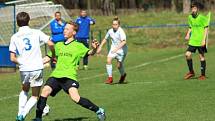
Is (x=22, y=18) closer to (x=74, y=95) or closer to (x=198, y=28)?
(x=74, y=95)

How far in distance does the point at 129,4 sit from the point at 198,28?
152ft

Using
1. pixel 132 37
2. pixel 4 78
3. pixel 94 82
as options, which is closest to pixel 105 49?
pixel 132 37

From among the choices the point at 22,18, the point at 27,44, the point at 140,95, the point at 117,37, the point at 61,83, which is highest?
the point at 22,18

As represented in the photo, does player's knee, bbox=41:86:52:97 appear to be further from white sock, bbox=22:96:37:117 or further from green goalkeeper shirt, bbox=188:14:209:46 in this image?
green goalkeeper shirt, bbox=188:14:209:46

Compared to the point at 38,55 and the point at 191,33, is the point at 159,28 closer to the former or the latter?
the point at 191,33

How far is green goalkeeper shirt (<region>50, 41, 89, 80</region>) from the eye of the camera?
33.9ft

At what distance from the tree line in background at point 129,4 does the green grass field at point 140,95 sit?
30348 millimetres

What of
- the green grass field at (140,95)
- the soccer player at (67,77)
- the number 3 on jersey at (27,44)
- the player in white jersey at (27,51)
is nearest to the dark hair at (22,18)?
the player in white jersey at (27,51)

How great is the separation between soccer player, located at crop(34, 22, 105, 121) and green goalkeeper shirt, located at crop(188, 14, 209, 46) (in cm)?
772

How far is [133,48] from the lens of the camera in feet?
116

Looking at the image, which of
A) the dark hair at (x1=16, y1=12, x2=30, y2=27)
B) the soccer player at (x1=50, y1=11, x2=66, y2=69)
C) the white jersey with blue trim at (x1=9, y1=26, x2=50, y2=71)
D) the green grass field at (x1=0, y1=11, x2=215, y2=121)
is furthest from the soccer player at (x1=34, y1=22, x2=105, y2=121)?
the soccer player at (x1=50, y1=11, x2=66, y2=69)

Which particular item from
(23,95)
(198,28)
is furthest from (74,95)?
(198,28)

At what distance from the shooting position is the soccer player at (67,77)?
1027 centimetres

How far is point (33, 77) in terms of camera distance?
10.2m
